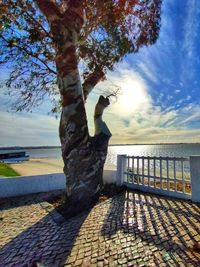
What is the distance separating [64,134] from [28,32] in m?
3.59

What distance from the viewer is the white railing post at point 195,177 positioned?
5797mm

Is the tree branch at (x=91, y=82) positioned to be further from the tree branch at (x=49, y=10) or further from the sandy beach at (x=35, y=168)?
the sandy beach at (x=35, y=168)

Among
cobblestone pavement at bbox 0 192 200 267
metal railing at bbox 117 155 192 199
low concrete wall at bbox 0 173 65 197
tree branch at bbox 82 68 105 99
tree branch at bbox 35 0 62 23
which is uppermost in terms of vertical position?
tree branch at bbox 35 0 62 23

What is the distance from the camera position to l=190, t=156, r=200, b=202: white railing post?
580cm

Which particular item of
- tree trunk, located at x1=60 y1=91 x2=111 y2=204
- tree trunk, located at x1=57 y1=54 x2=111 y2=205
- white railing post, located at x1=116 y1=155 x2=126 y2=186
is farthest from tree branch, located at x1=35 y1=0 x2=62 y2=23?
white railing post, located at x1=116 y1=155 x2=126 y2=186

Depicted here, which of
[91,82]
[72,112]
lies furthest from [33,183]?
[91,82]

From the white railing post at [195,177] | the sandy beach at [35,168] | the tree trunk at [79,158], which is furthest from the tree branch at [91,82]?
the sandy beach at [35,168]

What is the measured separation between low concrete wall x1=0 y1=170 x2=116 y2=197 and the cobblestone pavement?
1844mm

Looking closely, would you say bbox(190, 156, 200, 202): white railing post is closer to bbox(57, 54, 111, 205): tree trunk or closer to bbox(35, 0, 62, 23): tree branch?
bbox(57, 54, 111, 205): tree trunk

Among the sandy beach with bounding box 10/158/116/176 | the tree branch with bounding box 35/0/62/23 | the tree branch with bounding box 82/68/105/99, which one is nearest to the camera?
the tree branch with bounding box 35/0/62/23

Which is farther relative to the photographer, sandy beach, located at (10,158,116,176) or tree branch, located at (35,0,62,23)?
sandy beach, located at (10,158,116,176)

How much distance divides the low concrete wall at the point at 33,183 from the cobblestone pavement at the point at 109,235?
72.6 inches

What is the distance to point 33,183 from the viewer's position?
837 centimetres

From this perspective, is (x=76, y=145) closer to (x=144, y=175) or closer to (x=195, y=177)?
(x=144, y=175)
